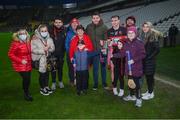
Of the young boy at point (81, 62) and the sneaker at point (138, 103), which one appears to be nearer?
the sneaker at point (138, 103)

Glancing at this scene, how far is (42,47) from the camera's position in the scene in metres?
7.30

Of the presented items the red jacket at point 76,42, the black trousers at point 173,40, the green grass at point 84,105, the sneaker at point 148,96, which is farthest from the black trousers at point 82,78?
the black trousers at point 173,40

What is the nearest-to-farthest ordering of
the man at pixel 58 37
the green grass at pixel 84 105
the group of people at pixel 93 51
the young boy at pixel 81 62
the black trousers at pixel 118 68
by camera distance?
the green grass at pixel 84 105 < the group of people at pixel 93 51 < the black trousers at pixel 118 68 < the young boy at pixel 81 62 < the man at pixel 58 37

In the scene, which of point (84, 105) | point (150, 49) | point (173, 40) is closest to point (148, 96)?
point (150, 49)

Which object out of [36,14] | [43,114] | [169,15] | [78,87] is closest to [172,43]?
[169,15]

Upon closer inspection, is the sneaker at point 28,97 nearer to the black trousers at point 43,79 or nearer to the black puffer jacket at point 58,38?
the black trousers at point 43,79

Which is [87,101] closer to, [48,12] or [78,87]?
[78,87]

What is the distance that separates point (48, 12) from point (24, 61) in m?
49.2

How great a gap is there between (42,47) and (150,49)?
2.41m

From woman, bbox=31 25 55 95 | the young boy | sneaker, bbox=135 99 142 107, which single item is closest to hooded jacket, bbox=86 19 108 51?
the young boy

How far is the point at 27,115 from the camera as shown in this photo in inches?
249

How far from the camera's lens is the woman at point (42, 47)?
285 inches

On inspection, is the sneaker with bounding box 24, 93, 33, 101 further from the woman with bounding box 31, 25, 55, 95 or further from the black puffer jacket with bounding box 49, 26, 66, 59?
the black puffer jacket with bounding box 49, 26, 66, 59

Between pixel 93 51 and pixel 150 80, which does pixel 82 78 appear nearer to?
pixel 93 51
